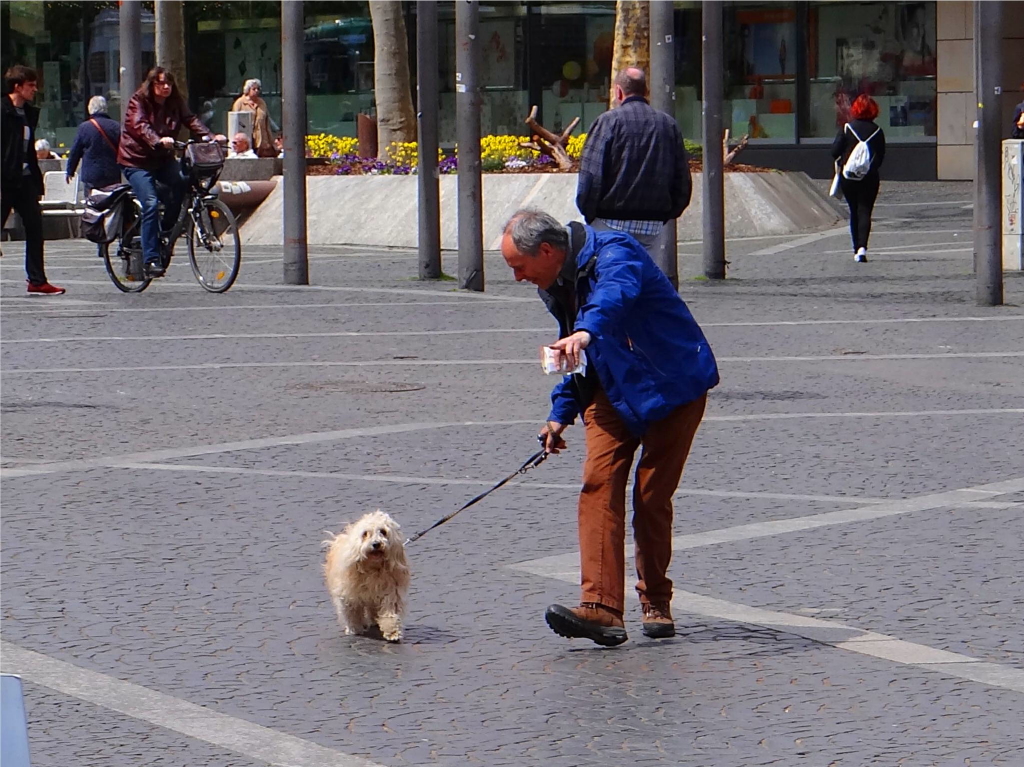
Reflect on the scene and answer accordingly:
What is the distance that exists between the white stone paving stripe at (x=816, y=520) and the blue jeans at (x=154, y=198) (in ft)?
32.3

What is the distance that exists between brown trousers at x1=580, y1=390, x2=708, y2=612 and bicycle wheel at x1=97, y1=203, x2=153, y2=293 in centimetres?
1151

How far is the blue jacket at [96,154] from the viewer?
1981 cm

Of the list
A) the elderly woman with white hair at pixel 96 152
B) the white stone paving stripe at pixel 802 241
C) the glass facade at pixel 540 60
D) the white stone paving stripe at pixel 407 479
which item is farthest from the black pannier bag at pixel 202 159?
the glass facade at pixel 540 60

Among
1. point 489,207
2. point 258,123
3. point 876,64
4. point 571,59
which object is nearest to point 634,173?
point 489,207

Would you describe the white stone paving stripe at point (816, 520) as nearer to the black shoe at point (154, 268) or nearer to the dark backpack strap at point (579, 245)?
the dark backpack strap at point (579, 245)

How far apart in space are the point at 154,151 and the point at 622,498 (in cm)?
1138

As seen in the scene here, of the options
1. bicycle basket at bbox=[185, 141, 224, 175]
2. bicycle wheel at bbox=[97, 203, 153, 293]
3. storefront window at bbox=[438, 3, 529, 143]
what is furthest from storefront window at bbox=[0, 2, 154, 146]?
bicycle basket at bbox=[185, 141, 224, 175]

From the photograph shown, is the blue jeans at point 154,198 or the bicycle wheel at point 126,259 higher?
the blue jeans at point 154,198

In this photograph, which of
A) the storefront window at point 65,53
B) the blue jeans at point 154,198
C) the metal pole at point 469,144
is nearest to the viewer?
the blue jeans at point 154,198

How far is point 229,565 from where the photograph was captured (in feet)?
22.7

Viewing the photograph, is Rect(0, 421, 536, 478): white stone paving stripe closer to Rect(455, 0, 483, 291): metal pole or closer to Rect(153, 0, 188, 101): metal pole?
Rect(455, 0, 483, 291): metal pole

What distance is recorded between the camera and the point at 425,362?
12633 millimetres

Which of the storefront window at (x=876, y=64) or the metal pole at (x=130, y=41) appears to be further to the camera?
the storefront window at (x=876, y=64)

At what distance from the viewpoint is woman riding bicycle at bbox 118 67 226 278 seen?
16.5m
